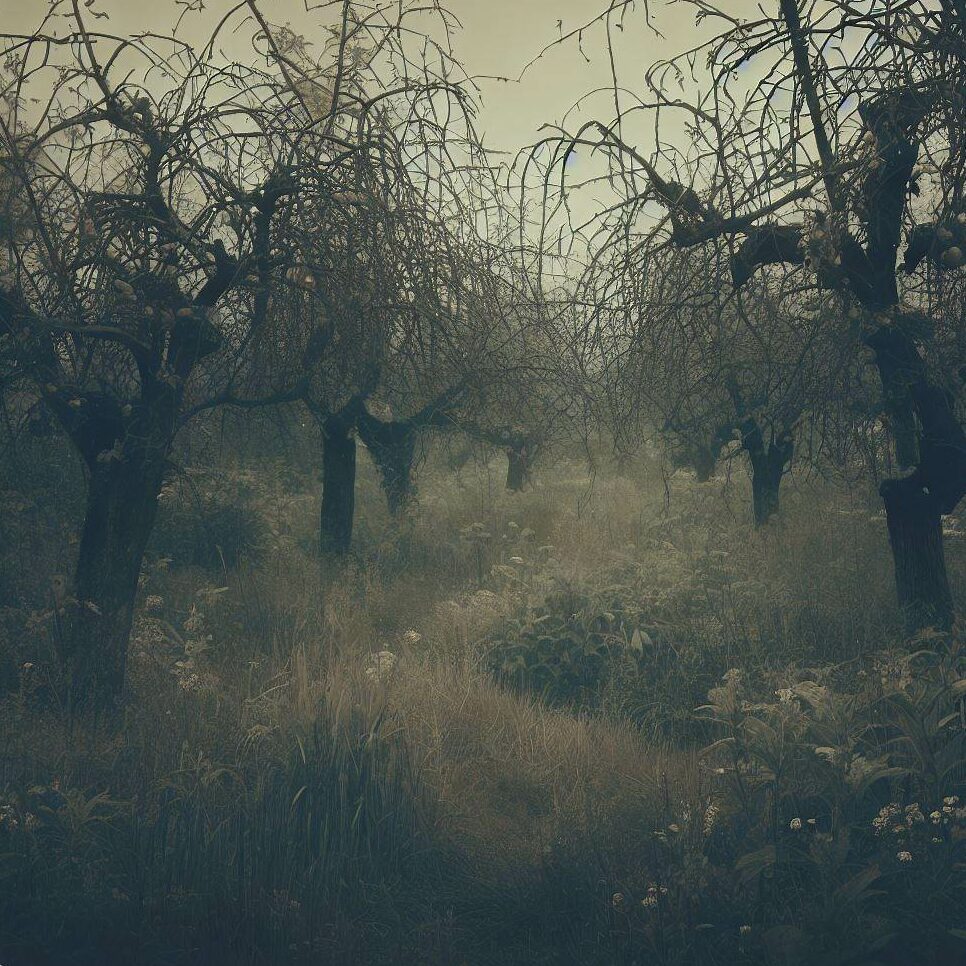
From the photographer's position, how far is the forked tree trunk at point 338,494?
12070 millimetres

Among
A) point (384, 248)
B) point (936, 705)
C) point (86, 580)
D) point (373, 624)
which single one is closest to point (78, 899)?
point (86, 580)

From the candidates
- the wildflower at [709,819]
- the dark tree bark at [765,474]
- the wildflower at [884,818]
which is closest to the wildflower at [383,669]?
the wildflower at [709,819]

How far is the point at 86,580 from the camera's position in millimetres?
5773

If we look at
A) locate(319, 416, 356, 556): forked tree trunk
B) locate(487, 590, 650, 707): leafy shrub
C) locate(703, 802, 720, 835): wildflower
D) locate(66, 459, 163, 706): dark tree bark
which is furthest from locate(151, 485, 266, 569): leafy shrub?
locate(703, 802, 720, 835): wildflower

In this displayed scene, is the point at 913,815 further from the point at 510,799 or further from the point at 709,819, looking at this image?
the point at 510,799

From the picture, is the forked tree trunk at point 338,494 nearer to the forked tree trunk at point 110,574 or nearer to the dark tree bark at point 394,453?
the dark tree bark at point 394,453

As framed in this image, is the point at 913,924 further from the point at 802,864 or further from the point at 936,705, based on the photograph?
the point at 936,705

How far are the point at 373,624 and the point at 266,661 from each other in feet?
8.59

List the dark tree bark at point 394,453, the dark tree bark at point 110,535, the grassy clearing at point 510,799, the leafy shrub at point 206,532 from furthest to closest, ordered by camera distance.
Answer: the dark tree bark at point 394,453
the leafy shrub at point 206,532
the dark tree bark at point 110,535
the grassy clearing at point 510,799

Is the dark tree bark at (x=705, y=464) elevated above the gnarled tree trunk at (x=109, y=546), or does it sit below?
above

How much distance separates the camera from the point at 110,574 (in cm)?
570

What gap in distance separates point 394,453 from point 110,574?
8.07m

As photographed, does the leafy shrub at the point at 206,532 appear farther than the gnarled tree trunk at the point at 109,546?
Yes

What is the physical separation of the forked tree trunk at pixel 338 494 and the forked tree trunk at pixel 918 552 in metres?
7.40
